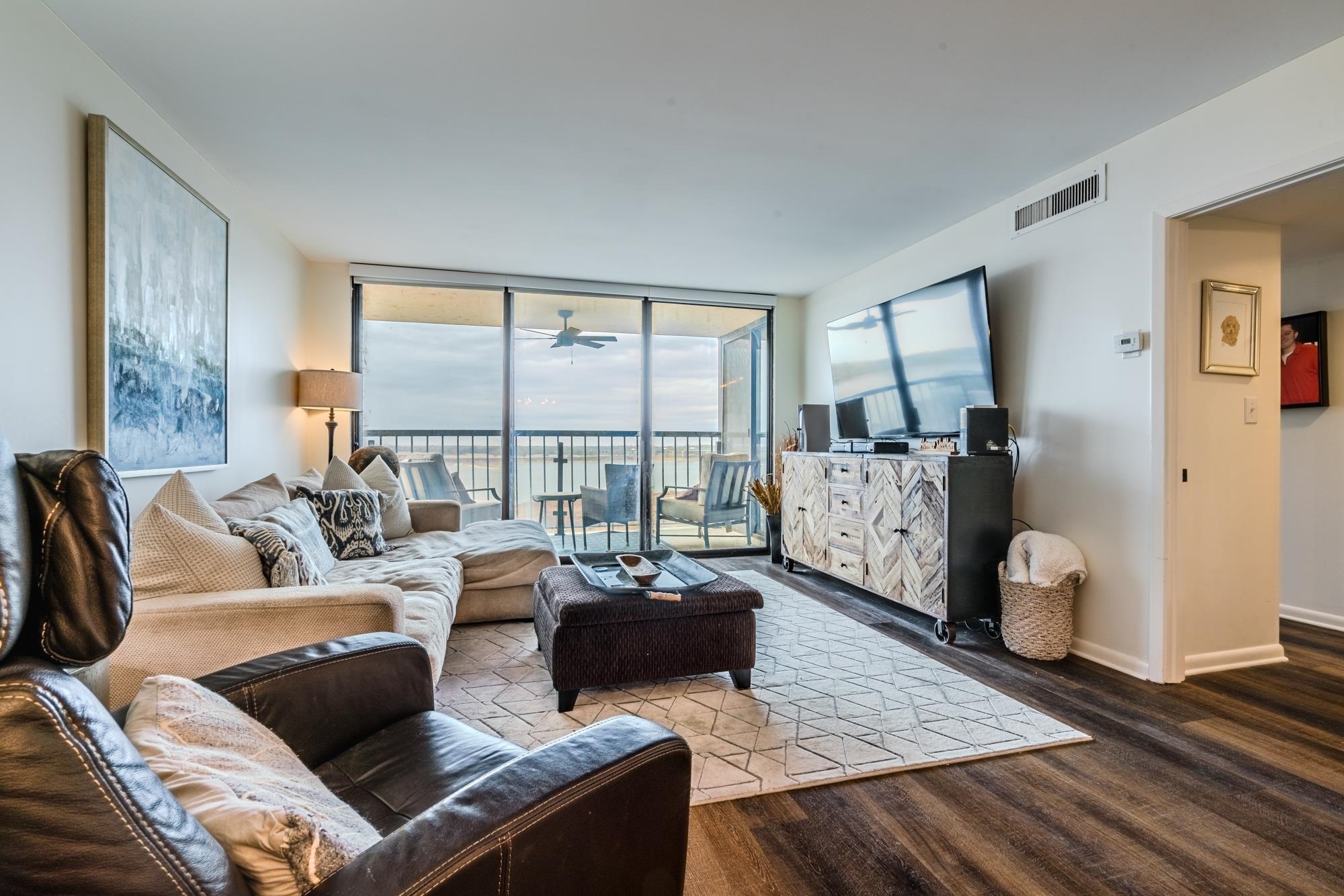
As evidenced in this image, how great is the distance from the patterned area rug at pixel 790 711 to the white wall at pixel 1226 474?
1114 millimetres

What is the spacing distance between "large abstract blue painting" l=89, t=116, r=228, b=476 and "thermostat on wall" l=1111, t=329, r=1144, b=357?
4.06m

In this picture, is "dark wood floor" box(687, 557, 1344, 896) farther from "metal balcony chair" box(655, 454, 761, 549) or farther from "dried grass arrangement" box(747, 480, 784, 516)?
"metal balcony chair" box(655, 454, 761, 549)

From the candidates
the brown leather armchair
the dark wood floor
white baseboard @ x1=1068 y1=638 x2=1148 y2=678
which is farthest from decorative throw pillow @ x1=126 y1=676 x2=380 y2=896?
white baseboard @ x1=1068 y1=638 x2=1148 y2=678

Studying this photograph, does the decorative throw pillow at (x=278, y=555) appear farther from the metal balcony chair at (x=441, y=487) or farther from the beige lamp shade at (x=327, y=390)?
the metal balcony chair at (x=441, y=487)

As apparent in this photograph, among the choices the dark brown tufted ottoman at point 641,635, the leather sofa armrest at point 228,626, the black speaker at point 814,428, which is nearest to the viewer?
the leather sofa armrest at point 228,626

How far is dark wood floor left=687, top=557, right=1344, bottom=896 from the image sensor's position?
4.93ft

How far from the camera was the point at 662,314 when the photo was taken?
5.54 metres

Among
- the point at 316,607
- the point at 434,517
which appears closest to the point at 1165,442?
the point at 316,607

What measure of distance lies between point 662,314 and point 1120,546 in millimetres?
3785

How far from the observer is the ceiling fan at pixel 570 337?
534cm

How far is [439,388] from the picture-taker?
5121 mm

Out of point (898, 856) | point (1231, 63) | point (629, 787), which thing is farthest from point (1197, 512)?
point (629, 787)

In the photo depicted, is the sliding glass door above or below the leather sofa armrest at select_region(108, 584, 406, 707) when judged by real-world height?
above

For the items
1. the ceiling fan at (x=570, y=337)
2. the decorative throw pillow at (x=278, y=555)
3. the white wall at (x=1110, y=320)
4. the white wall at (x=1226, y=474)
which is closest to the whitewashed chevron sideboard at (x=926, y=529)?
the white wall at (x=1110, y=320)
